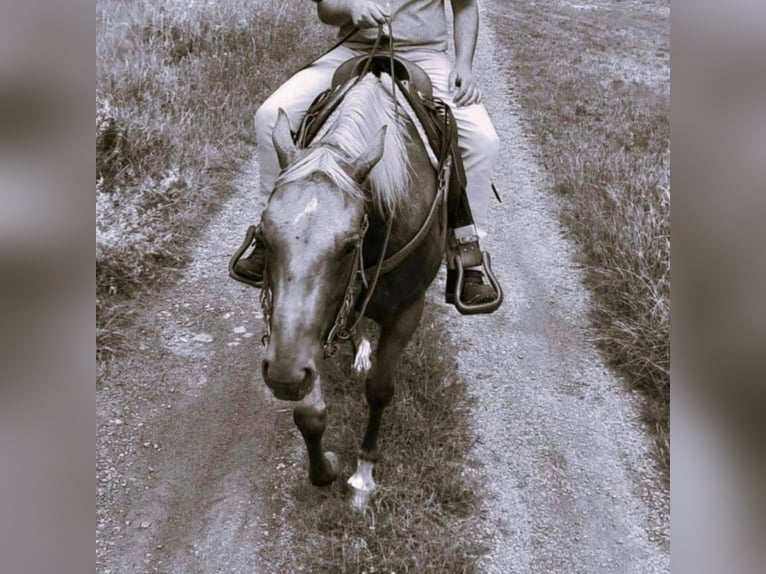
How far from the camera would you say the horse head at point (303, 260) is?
1.91 meters

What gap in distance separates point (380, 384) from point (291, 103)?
1.47 meters

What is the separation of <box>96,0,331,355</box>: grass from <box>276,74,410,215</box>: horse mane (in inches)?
92.3

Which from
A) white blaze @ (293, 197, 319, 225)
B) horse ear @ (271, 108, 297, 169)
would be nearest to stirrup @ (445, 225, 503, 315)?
horse ear @ (271, 108, 297, 169)

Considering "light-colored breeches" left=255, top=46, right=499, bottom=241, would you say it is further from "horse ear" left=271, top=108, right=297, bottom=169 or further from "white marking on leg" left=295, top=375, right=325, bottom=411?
"white marking on leg" left=295, top=375, right=325, bottom=411

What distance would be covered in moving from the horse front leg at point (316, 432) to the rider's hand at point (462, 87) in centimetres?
163

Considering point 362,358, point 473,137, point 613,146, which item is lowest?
point 362,358

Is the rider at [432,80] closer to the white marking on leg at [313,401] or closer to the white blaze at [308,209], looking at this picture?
the white marking on leg at [313,401]

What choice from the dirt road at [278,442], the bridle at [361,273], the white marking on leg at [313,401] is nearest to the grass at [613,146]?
the dirt road at [278,442]

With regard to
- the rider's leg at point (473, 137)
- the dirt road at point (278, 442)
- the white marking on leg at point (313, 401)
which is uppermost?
the rider's leg at point (473, 137)

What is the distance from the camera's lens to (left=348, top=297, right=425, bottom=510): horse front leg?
296 centimetres

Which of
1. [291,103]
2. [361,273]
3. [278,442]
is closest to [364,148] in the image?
[361,273]

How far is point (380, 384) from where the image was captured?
306 cm
